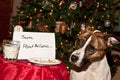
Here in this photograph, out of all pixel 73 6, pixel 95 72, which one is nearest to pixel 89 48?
pixel 95 72

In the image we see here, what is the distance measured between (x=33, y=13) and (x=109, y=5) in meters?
1.03

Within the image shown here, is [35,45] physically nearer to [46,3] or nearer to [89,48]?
[89,48]

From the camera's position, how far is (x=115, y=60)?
11.4ft

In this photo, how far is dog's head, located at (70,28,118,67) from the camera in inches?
80.4

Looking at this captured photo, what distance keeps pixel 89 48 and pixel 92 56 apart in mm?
72

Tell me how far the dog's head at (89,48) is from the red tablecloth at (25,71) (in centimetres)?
28

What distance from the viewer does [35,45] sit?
6.24ft

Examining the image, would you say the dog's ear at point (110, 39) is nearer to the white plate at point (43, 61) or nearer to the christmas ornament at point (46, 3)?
the white plate at point (43, 61)

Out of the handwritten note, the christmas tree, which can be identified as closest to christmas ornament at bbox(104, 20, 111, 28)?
the christmas tree

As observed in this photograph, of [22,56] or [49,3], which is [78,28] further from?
[22,56]

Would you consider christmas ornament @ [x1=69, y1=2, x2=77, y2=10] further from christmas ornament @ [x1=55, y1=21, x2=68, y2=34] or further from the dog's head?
the dog's head

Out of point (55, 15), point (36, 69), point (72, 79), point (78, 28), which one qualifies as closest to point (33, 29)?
point (55, 15)

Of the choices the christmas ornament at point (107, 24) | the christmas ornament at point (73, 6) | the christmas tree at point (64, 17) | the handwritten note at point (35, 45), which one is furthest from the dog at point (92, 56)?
the christmas ornament at point (107, 24)

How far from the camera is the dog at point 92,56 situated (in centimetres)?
209
